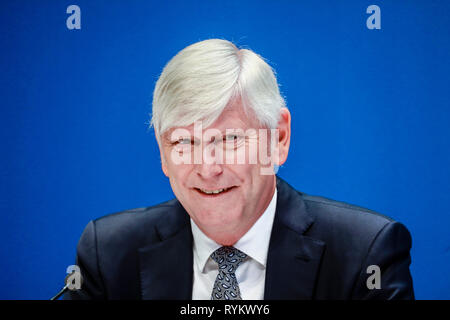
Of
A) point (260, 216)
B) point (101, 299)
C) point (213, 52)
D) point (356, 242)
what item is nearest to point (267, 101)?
point (213, 52)

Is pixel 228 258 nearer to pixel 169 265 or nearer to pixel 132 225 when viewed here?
pixel 169 265

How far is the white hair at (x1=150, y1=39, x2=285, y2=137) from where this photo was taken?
162cm

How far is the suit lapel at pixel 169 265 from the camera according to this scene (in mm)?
1848

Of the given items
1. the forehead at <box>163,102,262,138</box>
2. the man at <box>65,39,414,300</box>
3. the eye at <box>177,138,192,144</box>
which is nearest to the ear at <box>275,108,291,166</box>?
the man at <box>65,39,414,300</box>

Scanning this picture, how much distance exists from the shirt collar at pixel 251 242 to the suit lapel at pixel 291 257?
0.9 inches

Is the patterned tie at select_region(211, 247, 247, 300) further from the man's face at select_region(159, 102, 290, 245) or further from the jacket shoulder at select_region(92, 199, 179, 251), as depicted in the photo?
the jacket shoulder at select_region(92, 199, 179, 251)

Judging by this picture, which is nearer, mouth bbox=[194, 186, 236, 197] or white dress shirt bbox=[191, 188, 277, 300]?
mouth bbox=[194, 186, 236, 197]

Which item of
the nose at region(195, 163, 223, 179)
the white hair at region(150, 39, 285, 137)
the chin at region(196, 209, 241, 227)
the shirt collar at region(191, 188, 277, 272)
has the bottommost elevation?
the shirt collar at region(191, 188, 277, 272)

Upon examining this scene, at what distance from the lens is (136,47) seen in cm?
216

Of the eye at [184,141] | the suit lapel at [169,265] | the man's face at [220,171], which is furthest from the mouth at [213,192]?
the suit lapel at [169,265]

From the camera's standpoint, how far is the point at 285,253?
182 centimetres

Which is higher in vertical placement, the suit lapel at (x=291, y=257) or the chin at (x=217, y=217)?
the chin at (x=217, y=217)

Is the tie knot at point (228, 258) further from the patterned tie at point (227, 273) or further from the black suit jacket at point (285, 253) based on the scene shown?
the black suit jacket at point (285, 253)

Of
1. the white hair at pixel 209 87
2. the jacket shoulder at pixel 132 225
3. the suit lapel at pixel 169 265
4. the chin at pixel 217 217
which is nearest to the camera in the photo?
the white hair at pixel 209 87
